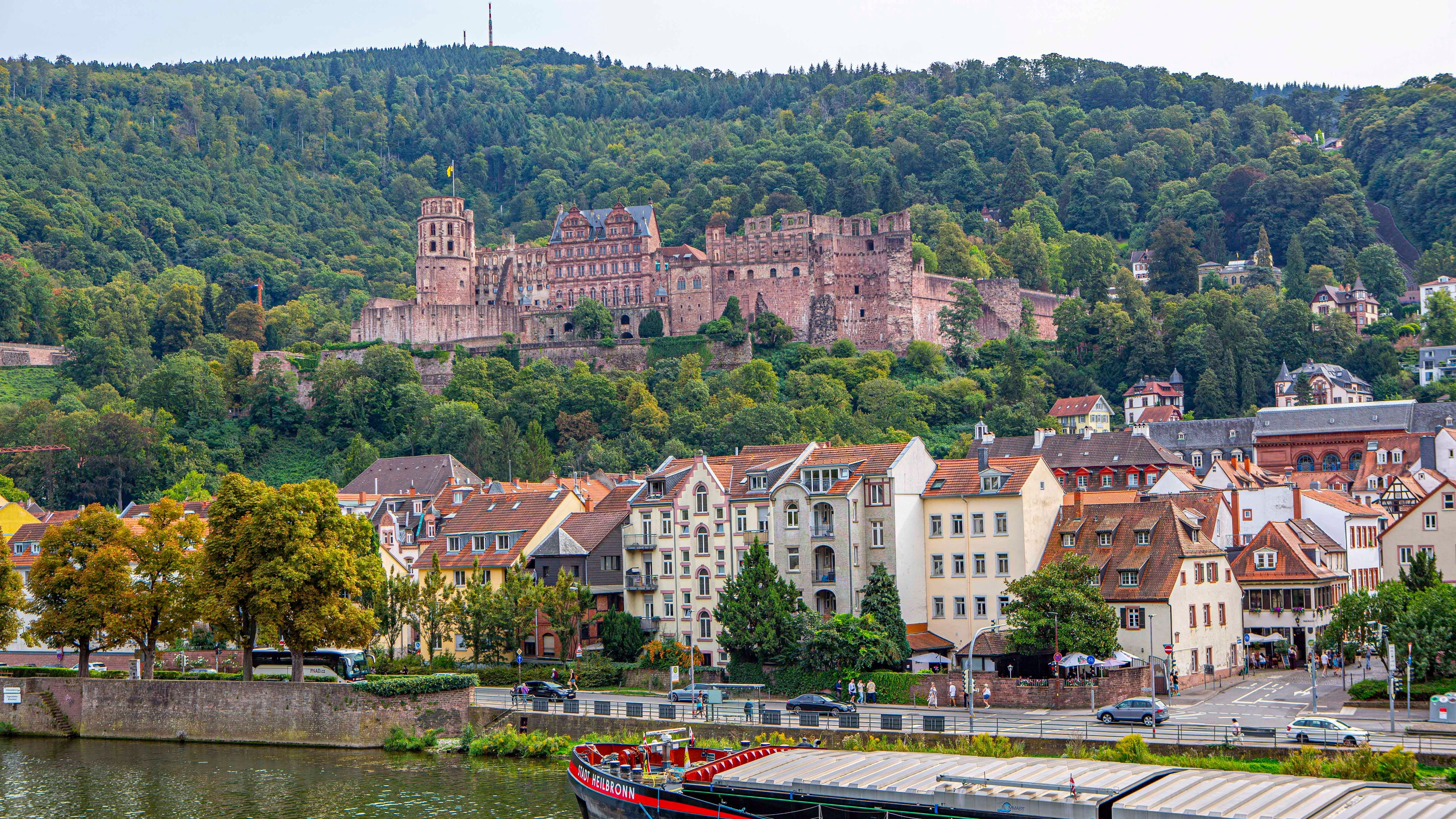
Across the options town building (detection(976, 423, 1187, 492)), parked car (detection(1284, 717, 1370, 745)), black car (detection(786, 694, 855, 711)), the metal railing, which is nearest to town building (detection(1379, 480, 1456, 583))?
town building (detection(976, 423, 1187, 492))

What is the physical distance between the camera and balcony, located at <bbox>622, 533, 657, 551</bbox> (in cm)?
6894

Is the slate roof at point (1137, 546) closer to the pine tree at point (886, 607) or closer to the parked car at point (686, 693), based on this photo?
the pine tree at point (886, 607)

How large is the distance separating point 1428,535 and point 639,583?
3530 centimetres

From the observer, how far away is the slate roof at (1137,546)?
59.3 metres

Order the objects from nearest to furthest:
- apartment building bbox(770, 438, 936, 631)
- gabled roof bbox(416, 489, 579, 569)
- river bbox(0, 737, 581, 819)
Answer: river bbox(0, 737, 581, 819) → apartment building bbox(770, 438, 936, 631) → gabled roof bbox(416, 489, 579, 569)

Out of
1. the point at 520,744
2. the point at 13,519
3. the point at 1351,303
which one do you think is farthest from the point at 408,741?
the point at 1351,303

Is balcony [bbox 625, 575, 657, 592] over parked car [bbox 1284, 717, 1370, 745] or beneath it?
over

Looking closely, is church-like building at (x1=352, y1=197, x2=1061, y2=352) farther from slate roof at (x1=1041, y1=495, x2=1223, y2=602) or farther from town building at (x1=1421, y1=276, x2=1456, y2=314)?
slate roof at (x1=1041, y1=495, x2=1223, y2=602)

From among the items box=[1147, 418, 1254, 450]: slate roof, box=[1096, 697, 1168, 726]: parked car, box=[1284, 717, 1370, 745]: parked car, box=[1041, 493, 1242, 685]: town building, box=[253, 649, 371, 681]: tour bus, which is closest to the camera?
box=[1284, 717, 1370, 745]: parked car

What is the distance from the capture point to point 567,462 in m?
127

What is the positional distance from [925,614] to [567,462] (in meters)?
67.4

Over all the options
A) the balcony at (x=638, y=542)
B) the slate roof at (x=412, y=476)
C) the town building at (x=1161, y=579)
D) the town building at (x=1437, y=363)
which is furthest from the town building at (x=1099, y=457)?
the town building at (x=1437, y=363)

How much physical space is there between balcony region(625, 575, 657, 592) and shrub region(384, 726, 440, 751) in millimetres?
14913

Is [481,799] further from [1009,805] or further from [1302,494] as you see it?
[1302,494]
